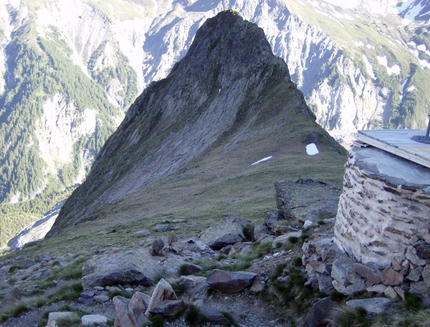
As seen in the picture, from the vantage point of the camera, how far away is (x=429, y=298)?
8.07 metres

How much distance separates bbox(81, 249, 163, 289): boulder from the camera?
12898 mm

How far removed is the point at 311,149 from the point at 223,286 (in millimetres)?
30413

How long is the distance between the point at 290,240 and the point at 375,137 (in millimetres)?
4547

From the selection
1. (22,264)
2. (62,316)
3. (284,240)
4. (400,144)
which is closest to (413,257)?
(400,144)

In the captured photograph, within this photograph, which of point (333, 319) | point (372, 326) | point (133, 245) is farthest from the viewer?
point (133, 245)

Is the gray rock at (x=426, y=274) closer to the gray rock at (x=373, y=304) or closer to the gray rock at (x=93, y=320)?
the gray rock at (x=373, y=304)

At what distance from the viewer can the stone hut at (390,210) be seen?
8.51 m

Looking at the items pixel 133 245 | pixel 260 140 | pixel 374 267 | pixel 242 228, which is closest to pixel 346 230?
pixel 374 267

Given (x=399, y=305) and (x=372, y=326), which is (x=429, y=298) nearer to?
(x=399, y=305)

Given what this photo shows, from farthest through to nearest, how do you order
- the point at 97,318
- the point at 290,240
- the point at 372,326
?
the point at 290,240, the point at 97,318, the point at 372,326

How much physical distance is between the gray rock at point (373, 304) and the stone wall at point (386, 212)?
2.93ft

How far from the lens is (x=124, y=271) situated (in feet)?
42.9

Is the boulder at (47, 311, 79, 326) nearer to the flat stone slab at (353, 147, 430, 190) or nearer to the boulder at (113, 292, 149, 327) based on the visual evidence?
the boulder at (113, 292, 149, 327)

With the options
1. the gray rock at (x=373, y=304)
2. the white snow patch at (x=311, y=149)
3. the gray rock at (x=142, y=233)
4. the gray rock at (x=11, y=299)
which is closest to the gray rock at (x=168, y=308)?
the gray rock at (x=373, y=304)
